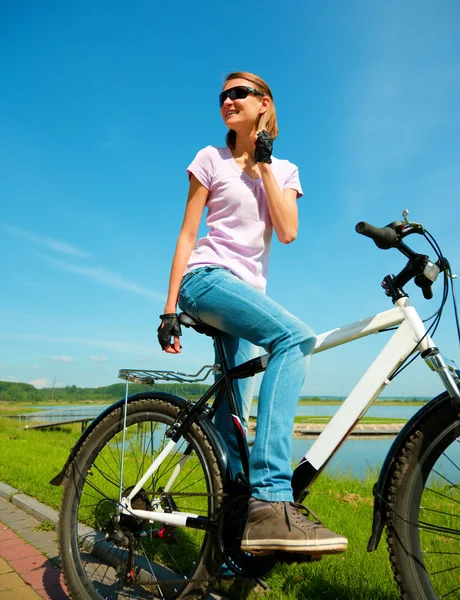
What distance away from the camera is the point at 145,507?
2498 millimetres

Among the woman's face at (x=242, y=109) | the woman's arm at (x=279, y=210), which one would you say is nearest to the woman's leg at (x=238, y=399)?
the woman's arm at (x=279, y=210)

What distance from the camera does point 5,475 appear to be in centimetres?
587

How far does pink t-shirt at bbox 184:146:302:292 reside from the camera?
2.41m

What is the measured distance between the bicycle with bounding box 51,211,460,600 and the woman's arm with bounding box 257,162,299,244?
0.45 m

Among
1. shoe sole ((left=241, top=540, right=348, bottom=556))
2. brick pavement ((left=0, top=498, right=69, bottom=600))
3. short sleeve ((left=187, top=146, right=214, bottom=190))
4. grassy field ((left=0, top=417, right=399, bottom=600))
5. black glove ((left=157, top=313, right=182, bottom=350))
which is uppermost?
short sleeve ((left=187, top=146, right=214, bottom=190))

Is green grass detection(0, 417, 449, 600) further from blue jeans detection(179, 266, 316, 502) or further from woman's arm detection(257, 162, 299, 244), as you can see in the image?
woman's arm detection(257, 162, 299, 244)

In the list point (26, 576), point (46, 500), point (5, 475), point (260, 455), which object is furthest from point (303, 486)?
point (5, 475)

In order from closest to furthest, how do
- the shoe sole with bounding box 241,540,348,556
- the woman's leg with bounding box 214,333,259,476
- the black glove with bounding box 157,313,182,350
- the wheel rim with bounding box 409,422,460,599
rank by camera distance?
the shoe sole with bounding box 241,540,348,556, the wheel rim with bounding box 409,422,460,599, the black glove with bounding box 157,313,182,350, the woman's leg with bounding box 214,333,259,476

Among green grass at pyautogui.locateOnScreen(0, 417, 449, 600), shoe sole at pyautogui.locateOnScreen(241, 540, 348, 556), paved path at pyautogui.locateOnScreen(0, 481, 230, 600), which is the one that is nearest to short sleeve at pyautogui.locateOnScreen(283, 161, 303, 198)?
shoe sole at pyautogui.locateOnScreen(241, 540, 348, 556)

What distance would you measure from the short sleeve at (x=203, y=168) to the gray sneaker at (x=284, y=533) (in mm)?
1468

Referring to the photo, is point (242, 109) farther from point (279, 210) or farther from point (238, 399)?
point (238, 399)

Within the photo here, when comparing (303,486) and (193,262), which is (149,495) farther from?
(193,262)

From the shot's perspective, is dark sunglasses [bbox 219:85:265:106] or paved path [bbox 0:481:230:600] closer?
dark sunglasses [bbox 219:85:265:106]

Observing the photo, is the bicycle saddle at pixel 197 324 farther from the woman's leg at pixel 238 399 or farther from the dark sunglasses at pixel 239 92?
the dark sunglasses at pixel 239 92
